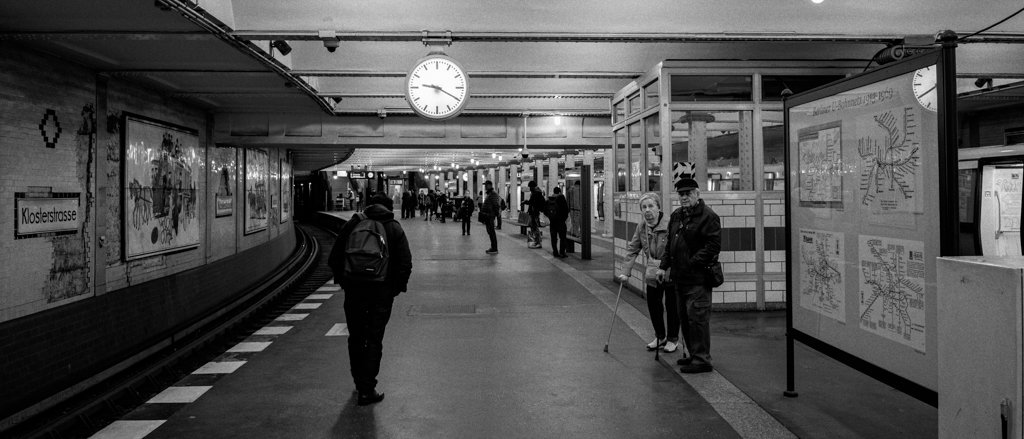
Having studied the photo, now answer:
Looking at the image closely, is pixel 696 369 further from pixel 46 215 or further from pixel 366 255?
pixel 46 215

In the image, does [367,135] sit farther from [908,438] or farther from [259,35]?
[908,438]

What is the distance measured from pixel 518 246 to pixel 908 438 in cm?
1726

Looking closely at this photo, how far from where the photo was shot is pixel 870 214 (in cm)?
434

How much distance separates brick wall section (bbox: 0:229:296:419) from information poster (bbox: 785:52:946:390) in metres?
6.70

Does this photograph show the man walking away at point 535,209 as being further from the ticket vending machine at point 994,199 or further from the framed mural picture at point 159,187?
the ticket vending machine at point 994,199

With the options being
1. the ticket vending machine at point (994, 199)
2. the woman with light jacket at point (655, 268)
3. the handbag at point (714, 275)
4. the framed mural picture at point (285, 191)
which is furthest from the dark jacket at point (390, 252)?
the framed mural picture at point (285, 191)

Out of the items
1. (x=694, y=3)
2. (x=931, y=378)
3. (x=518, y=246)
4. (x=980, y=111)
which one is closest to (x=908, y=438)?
(x=931, y=378)

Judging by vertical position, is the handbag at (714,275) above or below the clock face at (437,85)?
below

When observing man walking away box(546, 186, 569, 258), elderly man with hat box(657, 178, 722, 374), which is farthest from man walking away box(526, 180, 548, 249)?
elderly man with hat box(657, 178, 722, 374)

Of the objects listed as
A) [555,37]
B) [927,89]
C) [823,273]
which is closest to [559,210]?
[555,37]

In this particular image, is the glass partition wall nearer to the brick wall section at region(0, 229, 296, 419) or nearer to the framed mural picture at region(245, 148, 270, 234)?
the brick wall section at region(0, 229, 296, 419)

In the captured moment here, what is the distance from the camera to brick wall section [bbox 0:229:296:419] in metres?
6.32

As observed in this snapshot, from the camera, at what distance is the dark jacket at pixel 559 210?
1731 centimetres

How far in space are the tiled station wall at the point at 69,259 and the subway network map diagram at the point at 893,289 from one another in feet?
21.8
